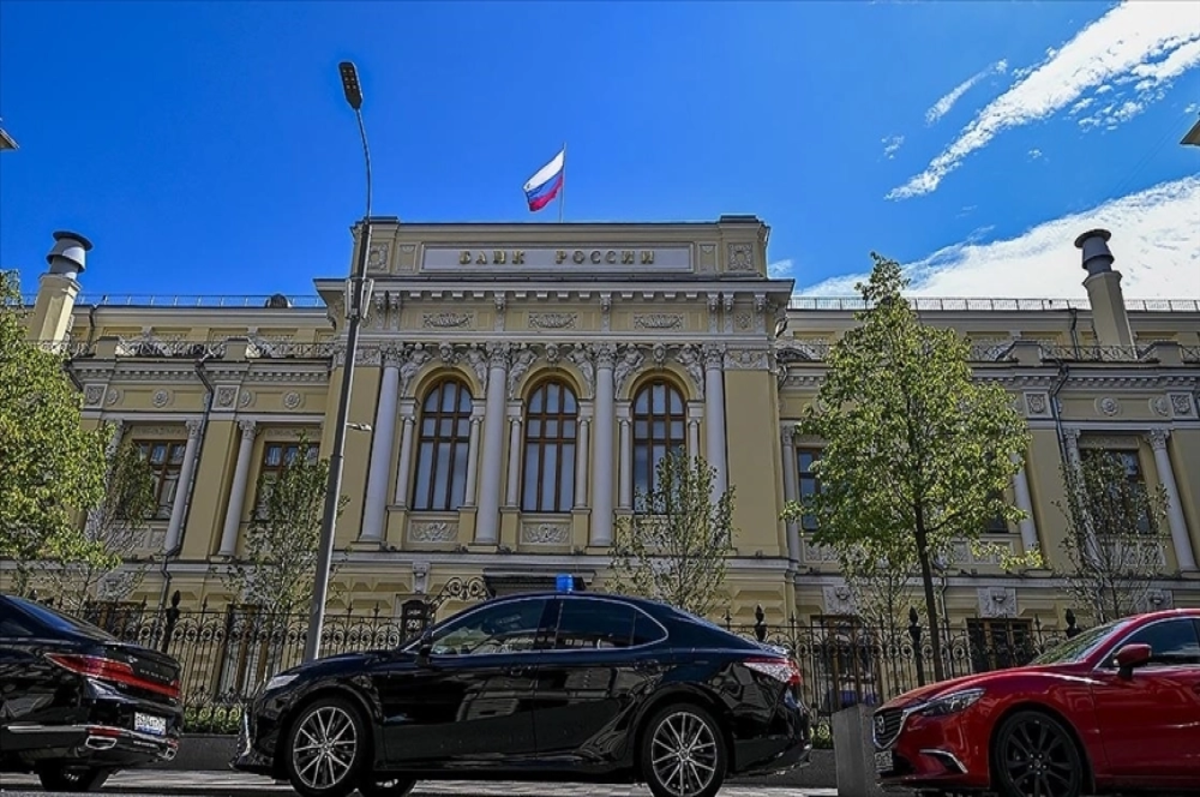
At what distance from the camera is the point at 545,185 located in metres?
28.9

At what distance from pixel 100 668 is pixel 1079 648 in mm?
8859

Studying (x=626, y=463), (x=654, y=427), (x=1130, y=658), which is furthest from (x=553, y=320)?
(x=1130, y=658)

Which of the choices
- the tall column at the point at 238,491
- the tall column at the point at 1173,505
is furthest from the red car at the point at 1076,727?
the tall column at the point at 238,491

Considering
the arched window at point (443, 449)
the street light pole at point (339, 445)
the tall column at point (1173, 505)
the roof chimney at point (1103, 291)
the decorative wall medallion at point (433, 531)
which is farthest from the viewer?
the roof chimney at point (1103, 291)

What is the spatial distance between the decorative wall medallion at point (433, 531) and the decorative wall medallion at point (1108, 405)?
65.2 ft

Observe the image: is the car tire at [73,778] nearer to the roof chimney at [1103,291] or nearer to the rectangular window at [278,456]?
the rectangular window at [278,456]

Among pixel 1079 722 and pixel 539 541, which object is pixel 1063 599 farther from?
pixel 1079 722

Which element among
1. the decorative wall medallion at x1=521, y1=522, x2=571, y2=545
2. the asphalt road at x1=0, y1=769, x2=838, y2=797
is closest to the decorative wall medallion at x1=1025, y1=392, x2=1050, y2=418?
the decorative wall medallion at x1=521, y1=522, x2=571, y2=545

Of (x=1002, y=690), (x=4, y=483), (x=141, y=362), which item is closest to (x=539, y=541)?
(x=4, y=483)

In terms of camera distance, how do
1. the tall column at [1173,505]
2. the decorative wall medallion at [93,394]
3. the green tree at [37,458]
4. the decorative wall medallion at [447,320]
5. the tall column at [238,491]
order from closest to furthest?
1. the green tree at [37,458]
2. the tall column at [1173,505]
3. the tall column at [238,491]
4. the decorative wall medallion at [447,320]
5. the decorative wall medallion at [93,394]

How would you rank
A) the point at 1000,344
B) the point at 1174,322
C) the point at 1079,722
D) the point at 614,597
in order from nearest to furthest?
the point at 1079,722 < the point at 614,597 < the point at 1000,344 < the point at 1174,322

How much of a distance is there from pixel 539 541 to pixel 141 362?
14.5 meters

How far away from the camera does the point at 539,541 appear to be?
77.6 feet

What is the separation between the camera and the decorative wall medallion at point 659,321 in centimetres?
2562
